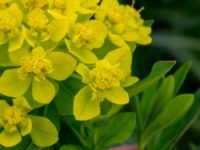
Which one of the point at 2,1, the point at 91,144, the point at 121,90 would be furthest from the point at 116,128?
the point at 2,1

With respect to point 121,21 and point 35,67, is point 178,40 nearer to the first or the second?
point 121,21

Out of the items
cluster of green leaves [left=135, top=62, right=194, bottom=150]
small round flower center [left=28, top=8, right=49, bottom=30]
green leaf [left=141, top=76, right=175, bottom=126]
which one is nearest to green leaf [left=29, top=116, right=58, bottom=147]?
small round flower center [left=28, top=8, right=49, bottom=30]

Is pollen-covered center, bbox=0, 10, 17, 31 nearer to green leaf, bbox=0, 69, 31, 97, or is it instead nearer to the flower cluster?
the flower cluster

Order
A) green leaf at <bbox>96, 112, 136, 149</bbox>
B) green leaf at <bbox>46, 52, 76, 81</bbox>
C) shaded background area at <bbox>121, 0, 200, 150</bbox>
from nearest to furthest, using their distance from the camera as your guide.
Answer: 1. green leaf at <bbox>46, 52, 76, 81</bbox>
2. green leaf at <bbox>96, 112, 136, 149</bbox>
3. shaded background area at <bbox>121, 0, 200, 150</bbox>

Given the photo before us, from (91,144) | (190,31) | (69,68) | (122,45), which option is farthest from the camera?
(190,31)

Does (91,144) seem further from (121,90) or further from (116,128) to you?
(121,90)
